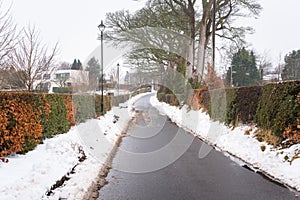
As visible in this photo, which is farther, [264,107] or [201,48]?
[201,48]

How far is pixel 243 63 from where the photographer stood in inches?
2148

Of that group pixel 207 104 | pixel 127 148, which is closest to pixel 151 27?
pixel 207 104

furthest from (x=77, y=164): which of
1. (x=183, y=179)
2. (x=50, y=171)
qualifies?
(x=183, y=179)

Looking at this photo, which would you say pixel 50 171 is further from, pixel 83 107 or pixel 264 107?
pixel 83 107

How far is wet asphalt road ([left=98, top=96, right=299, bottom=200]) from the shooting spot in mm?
5304

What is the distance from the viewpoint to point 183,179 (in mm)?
6344

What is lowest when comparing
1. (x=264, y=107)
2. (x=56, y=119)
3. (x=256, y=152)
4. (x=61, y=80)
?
(x=256, y=152)

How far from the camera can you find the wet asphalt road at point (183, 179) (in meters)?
5.30

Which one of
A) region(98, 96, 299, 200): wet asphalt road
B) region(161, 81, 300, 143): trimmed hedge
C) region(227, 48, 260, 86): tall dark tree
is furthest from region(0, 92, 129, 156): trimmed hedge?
region(227, 48, 260, 86): tall dark tree

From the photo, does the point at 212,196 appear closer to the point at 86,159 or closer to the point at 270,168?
the point at 270,168

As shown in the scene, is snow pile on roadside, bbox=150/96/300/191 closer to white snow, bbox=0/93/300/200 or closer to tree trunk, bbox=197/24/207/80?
white snow, bbox=0/93/300/200

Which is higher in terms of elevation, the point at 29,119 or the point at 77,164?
the point at 29,119

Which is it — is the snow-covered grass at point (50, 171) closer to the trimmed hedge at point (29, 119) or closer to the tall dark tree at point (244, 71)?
the trimmed hedge at point (29, 119)

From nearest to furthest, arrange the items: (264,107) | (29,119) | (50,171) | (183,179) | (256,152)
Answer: (50,171), (183,179), (29,119), (256,152), (264,107)
